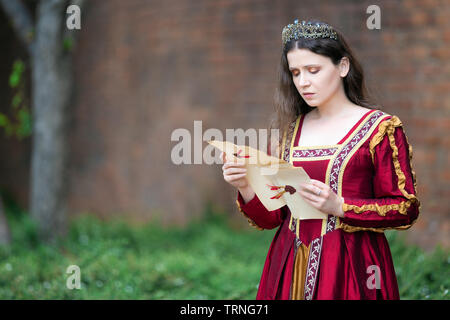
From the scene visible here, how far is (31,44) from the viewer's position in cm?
575

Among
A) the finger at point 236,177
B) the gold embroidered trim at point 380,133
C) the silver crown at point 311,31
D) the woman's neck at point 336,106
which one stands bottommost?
the finger at point 236,177

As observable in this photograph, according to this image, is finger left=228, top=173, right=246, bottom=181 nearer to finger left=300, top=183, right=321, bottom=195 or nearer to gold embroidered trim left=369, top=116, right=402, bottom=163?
finger left=300, top=183, right=321, bottom=195

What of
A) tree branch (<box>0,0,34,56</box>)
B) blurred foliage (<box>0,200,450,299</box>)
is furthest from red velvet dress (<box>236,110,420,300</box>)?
tree branch (<box>0,0,34,56</box>)

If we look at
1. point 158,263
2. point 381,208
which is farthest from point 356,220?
point 158,263

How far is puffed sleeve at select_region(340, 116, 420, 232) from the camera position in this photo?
2.20 metres

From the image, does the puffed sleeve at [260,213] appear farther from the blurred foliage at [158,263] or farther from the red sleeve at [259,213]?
the blurred foliage at [158,263]

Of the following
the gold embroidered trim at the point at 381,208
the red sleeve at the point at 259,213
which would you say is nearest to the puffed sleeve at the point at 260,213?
the red sleeve at the point at 259,213

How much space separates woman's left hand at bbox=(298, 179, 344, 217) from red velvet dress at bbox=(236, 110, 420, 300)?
0.04m

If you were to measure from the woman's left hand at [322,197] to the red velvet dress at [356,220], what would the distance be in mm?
40

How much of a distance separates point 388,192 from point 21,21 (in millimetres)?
4809

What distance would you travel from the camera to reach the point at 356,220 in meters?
2.21

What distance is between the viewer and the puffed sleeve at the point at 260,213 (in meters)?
2.49
